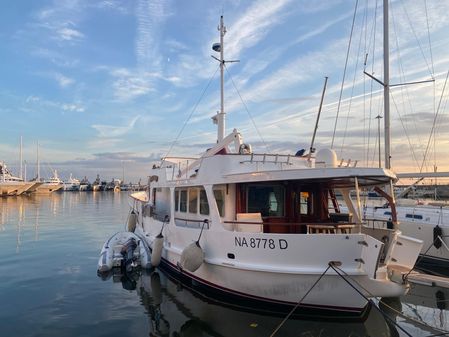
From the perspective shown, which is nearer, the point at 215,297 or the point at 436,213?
the point at 215,297

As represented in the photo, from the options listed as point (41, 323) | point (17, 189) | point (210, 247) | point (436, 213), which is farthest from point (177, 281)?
point (17, 189)

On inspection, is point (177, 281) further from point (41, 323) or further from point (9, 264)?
point (9, 264)

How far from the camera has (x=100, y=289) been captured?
37.8 feet

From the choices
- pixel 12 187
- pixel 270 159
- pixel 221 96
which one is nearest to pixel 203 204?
pixel 270 159

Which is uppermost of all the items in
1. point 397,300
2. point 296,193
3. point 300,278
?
point 296,193

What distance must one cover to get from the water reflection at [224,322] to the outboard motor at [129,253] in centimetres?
325

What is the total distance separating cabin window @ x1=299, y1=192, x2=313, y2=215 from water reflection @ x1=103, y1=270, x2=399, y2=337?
2.88 meters

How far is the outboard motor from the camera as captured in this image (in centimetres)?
1383

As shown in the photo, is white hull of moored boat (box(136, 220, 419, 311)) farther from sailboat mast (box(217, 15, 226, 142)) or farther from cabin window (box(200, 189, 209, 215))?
sailboat mast (box(217, 15, 226, 142))

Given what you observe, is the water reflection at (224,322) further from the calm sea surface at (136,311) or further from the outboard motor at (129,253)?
the outboard motor at (129,253)

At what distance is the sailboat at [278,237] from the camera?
8.00m

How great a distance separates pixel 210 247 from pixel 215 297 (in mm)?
1393

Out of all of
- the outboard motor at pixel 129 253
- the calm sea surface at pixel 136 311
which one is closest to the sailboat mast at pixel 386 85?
the calm sea surface at pixel 136 311

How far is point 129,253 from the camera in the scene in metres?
14.4
